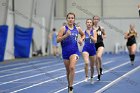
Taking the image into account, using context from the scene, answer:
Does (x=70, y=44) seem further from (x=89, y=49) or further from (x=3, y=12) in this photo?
(x=3, y=12)

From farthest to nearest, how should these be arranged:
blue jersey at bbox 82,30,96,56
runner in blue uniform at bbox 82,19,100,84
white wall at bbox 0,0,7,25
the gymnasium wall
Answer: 1. the gymnasium wall
2. white wall at bbox 0,0,7,25
3. blue jersey at bbox 82,30,96,56
4. runner in blue uniform at bbox 82,19,100,84

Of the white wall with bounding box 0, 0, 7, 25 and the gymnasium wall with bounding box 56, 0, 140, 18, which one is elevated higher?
the gymnasium wall with bounding box 56, 0, 140, 18

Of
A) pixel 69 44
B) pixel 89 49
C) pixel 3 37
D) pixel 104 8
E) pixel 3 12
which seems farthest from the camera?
pixel 104 8

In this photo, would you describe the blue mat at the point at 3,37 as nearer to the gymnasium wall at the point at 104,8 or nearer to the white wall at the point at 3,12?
the white wall at the point at 3,12

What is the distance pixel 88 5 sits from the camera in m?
34.8

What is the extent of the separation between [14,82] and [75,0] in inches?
866

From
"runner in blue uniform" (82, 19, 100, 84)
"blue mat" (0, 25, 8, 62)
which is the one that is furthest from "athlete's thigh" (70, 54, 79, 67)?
"blue mat" (0, 25, 8, 62)

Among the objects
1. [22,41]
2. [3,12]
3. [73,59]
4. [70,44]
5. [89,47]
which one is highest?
[3,12]

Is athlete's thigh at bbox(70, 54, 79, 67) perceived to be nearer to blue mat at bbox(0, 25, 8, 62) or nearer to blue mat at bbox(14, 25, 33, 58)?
blue mat at bbox(0, 25, 8, 62)

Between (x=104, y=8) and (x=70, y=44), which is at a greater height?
(x=104, y=8)

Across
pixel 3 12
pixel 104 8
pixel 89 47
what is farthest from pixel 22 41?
pixel 89 47

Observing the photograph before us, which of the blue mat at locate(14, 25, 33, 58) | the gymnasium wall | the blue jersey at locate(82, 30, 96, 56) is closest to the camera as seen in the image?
the blue jersey at locate(82, 30, 96, 56)

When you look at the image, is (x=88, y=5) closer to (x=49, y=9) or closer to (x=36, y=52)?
(x=49, y=9)

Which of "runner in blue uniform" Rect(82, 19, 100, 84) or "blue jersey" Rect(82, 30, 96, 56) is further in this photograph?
"blue jersey" Rect(82, 30, 96, 56)
